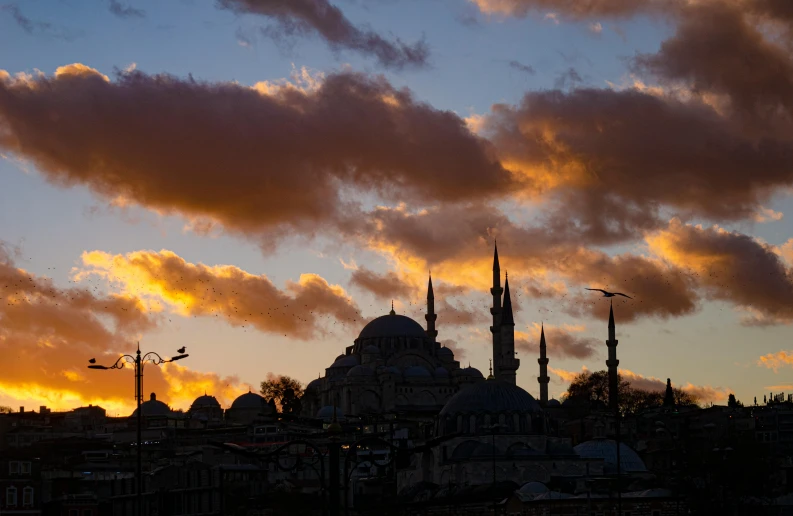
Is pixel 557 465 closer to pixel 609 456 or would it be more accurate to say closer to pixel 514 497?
Answer: pixel 609 456

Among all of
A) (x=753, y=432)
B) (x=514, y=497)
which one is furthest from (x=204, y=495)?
(x=753, y=432)

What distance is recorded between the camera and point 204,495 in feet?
237

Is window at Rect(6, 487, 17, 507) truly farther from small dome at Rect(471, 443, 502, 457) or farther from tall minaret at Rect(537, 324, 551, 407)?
tall minaret at Rect(537, 324, 551, 407)

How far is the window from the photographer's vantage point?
226ft

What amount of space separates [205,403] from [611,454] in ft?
196

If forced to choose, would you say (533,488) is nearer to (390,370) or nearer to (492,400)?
(492,400)

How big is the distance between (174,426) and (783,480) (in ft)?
176

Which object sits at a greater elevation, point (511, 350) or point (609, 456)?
point (511, 350)

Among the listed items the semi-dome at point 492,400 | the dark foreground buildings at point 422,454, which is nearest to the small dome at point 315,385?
the dark foreground buildings at point 422,454

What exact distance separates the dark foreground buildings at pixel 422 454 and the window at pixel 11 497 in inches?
2.2

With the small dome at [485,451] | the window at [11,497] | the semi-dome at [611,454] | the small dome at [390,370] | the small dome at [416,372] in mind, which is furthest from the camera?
the small dome at [416,372]

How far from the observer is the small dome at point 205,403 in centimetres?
13838

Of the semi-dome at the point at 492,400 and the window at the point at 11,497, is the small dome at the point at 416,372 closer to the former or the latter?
the semi-dome at the point at 492,400

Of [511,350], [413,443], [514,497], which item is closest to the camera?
[514,497]
